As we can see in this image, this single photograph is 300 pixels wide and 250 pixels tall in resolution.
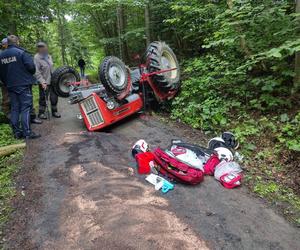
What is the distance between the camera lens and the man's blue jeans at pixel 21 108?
5727 mm

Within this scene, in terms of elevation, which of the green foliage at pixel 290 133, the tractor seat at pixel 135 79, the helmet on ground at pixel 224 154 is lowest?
the helmet on ground at pixel 224 154

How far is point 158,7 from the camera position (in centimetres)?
967

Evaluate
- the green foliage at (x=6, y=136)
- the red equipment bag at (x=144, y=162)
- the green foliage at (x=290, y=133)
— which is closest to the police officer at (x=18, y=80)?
the green foliage at (x=6, y=136)

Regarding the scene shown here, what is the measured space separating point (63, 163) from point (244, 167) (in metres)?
2.75

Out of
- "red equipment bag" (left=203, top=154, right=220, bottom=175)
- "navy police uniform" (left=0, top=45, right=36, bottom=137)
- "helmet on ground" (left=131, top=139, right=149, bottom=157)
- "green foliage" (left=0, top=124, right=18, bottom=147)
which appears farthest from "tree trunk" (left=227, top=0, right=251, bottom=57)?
"green foliage" (left=0, top=124, right=18, bottom=147)

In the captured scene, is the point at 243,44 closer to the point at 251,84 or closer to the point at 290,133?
the point at 251,84

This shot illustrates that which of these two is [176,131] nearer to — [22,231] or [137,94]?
[137,94]

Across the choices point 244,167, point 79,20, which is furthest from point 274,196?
point 79,20

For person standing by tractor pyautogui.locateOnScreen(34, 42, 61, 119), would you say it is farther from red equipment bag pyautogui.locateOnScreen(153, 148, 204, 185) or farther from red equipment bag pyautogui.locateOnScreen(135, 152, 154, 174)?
red equipment bag pyautogui.locateOnScreen(153, 148, 204, 185)

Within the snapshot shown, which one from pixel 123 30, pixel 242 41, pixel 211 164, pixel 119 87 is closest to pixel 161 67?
pixel 119 87

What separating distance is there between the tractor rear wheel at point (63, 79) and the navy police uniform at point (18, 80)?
114cm

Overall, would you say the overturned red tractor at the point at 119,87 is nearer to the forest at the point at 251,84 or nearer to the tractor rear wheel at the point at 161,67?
the tractor rear wheel at the point at 161,67

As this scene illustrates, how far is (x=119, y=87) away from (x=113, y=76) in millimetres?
249

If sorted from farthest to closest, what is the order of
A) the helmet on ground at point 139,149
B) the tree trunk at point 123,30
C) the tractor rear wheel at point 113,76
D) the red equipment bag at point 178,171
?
1. the tree trunk at point 123,30
2. the tractor rear wheel at point 113,76
3. the helmet on ground at point 139,149
4. the red equipment bag at point 178,171
